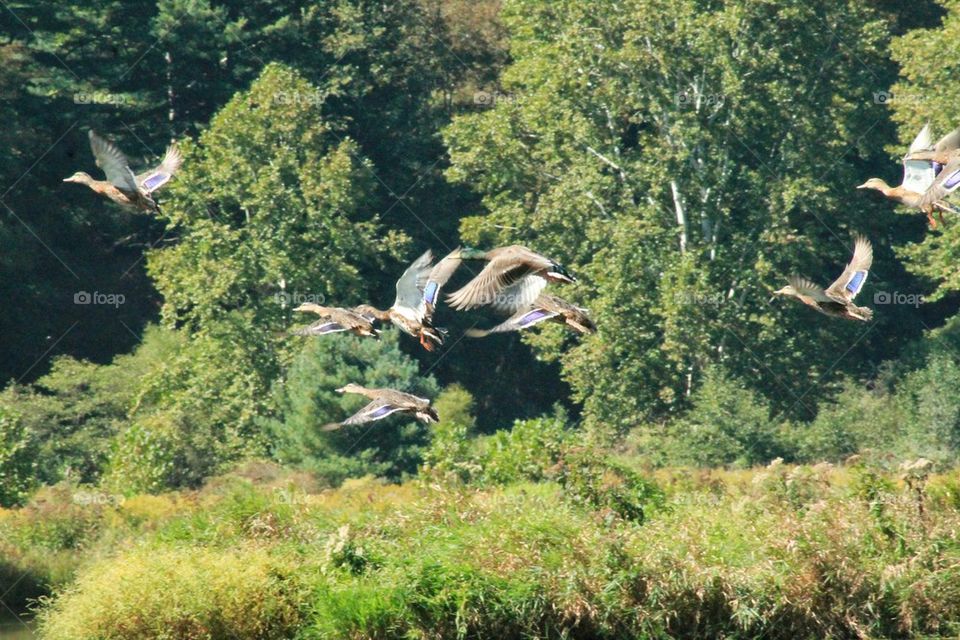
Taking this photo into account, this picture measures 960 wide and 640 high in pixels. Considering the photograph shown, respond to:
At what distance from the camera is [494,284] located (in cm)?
1567

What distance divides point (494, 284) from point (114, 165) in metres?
4.32

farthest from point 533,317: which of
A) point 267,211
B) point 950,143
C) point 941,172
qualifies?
point 267,211

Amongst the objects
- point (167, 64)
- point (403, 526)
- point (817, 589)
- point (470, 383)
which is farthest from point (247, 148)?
point (817, 589)

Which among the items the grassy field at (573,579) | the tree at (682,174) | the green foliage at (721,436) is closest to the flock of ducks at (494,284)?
the grassy field at (573,579)

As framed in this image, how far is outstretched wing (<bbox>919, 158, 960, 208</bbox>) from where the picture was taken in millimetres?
17719

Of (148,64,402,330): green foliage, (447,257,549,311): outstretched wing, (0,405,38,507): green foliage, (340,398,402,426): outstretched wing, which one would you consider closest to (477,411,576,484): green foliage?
(340,398,402,426): outstretched wing

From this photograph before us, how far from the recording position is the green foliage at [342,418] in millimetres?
32812

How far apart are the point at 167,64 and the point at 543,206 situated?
9.20 m

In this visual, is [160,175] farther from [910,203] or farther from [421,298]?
[910,203]

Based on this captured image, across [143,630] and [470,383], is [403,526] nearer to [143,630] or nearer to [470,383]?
[143,630]

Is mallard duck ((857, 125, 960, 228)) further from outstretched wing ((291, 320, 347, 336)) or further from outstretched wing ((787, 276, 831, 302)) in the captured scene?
outstretched wing ((291, 320, 347, 336))

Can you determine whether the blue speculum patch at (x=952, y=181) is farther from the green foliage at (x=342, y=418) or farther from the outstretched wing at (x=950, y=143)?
the green foliage at (x=342, y=418)

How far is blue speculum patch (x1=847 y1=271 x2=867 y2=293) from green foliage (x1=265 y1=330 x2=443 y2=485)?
14715 millimetres

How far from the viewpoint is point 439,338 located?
16297 mm
